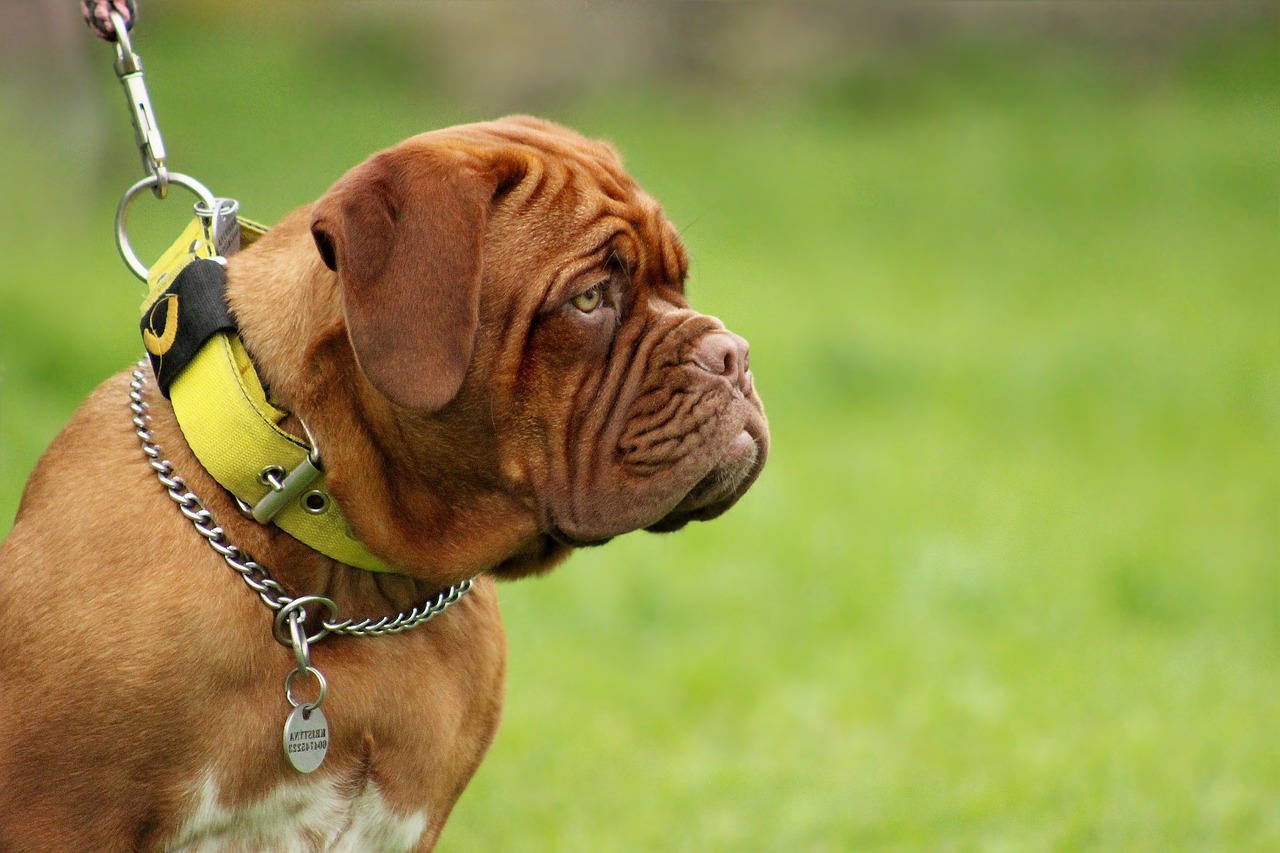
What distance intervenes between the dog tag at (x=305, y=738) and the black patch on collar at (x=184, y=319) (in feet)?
2.27

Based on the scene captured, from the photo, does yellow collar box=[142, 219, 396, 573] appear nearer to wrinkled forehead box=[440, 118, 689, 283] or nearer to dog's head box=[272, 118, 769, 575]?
dog's head box=[272, 118, 769, 575]

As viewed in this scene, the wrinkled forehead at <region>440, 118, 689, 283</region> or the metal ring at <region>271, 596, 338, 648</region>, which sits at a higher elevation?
the wrinkled forehead at <region>440, 118, 689, 283</region>

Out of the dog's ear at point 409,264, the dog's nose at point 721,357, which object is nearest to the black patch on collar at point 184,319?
the dog's ear at point 409,264

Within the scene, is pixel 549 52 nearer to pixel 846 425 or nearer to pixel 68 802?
pixel 846 425

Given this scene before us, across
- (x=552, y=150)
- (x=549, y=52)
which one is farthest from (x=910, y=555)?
(x=549, y=52)

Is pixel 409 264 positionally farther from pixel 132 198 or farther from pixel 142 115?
pixel 142 115

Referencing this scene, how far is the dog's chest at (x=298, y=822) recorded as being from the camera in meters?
2.84

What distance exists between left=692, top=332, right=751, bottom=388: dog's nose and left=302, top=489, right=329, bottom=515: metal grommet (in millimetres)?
801

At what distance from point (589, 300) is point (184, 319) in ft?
2.60

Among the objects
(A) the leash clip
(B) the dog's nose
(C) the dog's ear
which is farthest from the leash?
(B) the dog's nose

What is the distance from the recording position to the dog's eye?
9.78ft

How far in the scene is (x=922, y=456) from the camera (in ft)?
27.9

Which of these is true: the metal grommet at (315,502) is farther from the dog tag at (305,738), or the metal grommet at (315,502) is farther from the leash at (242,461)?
the dog tag at (305,738)

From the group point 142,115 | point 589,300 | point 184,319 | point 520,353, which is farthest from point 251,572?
point 142,115
